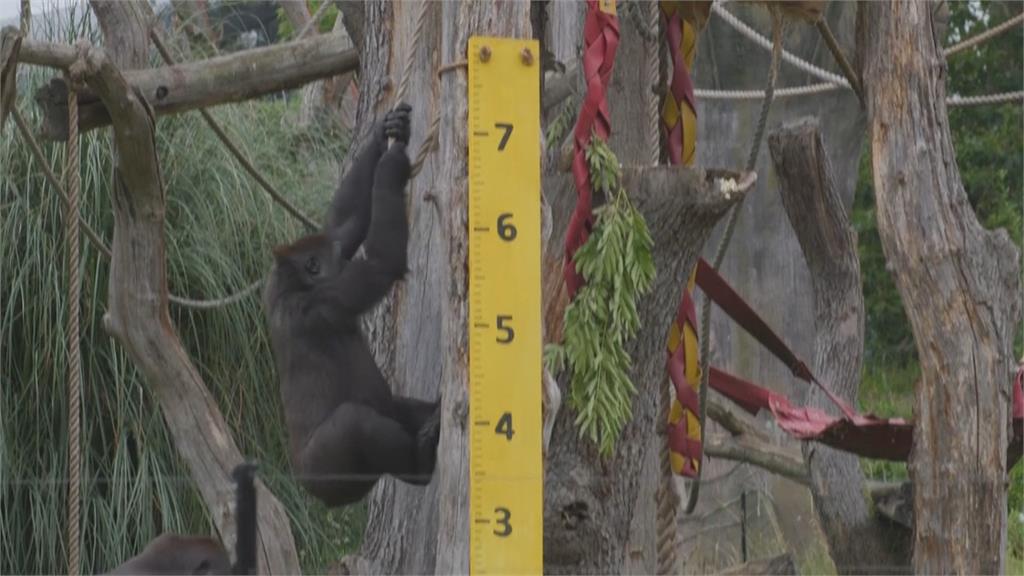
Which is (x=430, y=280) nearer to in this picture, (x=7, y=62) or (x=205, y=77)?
(x=205, y=77)

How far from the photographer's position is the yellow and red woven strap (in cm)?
325

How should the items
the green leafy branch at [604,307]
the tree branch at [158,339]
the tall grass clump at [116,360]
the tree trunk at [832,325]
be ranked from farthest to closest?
the tall grass clump at [116,360] < the tree trunk at [832,325] < the tree branch at [158,339] < the green leafy branch at [604,307]

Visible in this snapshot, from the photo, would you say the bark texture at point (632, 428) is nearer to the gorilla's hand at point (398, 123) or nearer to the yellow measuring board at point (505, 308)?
the yellow measuring board at point (505, 308)

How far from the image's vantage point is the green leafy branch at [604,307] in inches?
113

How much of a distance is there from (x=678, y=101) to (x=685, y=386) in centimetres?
62

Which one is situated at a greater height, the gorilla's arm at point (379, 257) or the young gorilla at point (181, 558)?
the gorilla's arm at point (379, 257)

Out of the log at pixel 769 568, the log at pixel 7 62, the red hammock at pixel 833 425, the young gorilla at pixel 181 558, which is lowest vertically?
the log at pixel 769 568

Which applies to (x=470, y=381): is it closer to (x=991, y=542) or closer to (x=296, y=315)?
(x=296, y=315)

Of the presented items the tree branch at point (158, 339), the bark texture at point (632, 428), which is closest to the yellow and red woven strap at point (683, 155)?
the bark texture at point (632, 428)

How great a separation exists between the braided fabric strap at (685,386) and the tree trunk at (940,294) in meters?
0.52

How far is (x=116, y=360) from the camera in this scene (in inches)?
195

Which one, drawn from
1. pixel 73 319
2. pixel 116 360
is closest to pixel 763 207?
pixel 116 360

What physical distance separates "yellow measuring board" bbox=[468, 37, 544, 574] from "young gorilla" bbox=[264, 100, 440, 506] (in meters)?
0.73

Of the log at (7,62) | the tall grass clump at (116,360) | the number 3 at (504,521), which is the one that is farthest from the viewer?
the tall grass clump at (116,360)
